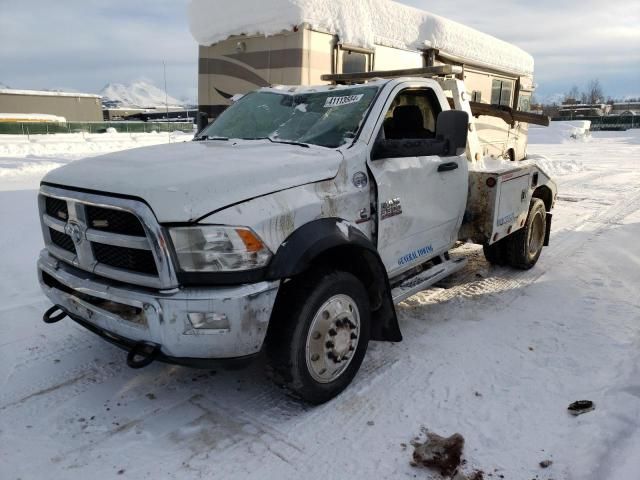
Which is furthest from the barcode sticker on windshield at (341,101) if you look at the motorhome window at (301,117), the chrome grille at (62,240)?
the chrome grille at (62,240)

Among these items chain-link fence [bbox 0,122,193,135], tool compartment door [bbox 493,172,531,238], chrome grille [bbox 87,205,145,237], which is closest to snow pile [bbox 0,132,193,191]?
chain-link fence [bbox 0,122,193,135]

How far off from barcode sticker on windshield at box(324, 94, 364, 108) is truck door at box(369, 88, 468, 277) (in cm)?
25

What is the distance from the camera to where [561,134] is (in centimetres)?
3212

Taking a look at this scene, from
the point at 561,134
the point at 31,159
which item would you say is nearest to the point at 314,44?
the point at 31,159

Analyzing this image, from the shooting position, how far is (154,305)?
2545 mm

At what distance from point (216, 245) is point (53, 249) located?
4.49 ft

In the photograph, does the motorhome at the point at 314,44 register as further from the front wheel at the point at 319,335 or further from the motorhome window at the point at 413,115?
the front wheel at the point at 319,335

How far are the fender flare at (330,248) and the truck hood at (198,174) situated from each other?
293 mm

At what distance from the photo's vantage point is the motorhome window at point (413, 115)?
13.1 ft

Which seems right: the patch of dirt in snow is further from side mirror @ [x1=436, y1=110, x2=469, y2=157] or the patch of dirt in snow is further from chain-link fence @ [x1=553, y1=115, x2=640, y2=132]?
chain-link fence @ [x1=553, y1=115, x2=640, y2=132]

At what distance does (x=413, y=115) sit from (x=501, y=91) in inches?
310

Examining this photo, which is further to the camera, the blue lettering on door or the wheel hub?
the blue lettering on door

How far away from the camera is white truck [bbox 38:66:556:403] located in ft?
8.36

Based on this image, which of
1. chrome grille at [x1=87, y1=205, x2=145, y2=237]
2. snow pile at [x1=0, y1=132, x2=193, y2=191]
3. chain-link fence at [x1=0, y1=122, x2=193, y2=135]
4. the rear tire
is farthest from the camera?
chain-link fence at [x1=0, y1=122, x2=193, y2=135]
